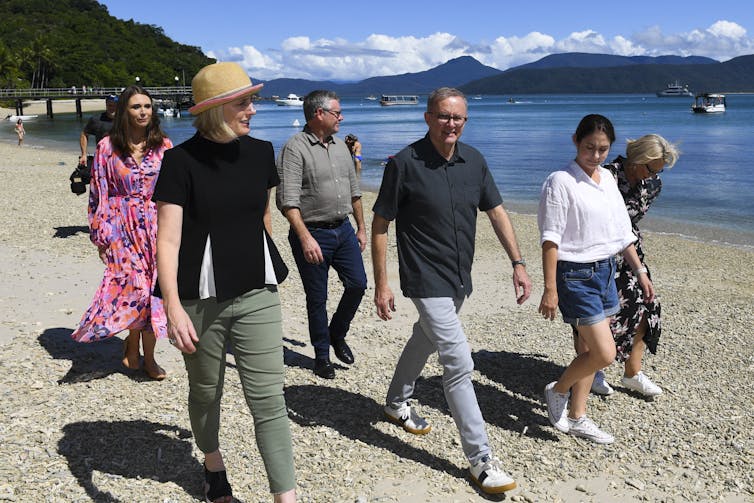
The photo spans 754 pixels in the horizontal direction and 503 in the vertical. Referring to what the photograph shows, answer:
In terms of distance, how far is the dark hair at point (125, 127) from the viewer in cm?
486

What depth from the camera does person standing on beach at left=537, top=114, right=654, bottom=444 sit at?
4.13 meters

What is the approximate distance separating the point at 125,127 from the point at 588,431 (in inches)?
140

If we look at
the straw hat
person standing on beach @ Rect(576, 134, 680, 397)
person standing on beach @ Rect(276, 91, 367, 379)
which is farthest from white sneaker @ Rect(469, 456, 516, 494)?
the straw hat

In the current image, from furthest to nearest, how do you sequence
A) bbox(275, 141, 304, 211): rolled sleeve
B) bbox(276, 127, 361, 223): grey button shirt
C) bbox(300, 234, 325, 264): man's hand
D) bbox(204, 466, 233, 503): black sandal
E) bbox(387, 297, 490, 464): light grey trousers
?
bbox(276, 127, 361, 223): grey button shirt
bbox(275, 141, 304, 211): rolled sleeve
bbox(300, 234, 325, 264): man's hand
bbox(387, 297, 490, 464): light grey trousers
bbox(204, 466, 233, 503): black sandal

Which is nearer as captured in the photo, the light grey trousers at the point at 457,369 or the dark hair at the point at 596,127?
the light grey trousers at the point at 457,369

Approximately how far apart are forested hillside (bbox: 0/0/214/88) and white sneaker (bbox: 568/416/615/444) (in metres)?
107

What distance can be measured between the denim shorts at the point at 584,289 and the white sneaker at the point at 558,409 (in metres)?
0.59

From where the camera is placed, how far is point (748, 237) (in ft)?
54.7

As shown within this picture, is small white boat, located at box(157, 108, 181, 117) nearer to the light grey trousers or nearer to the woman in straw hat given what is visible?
the light grey trousers

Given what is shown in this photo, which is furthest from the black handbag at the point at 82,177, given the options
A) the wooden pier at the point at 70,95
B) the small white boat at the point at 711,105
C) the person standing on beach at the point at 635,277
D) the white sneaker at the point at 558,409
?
the small white boat at the point at 711,105

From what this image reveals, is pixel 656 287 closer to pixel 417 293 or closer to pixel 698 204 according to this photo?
pixel 417 293

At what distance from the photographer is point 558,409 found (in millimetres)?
4621

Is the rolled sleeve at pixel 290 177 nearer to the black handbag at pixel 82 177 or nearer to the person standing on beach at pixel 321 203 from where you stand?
the person standing on beach at pixel 321 203

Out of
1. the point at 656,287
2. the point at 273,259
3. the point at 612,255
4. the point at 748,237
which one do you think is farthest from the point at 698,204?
the point at 273,259
